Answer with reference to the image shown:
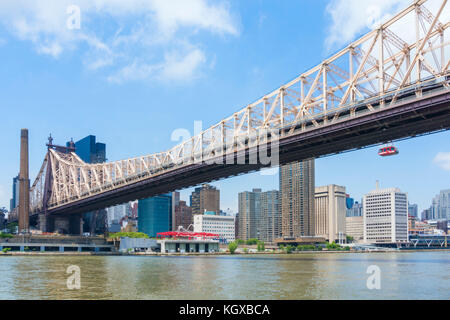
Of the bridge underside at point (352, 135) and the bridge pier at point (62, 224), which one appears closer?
the bridge underside at point (352, 135)

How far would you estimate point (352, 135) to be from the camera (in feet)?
160

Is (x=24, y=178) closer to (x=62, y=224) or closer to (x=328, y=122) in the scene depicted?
(x=62, y=224)

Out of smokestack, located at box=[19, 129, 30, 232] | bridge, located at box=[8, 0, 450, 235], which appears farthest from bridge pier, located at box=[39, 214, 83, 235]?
bridge, located at box=[8, 0, 450, 235]

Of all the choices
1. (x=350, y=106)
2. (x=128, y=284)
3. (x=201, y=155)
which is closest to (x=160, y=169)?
(x=201, y=155)

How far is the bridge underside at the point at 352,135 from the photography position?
40500mm

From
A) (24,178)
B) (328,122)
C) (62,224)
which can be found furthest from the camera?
(62,224)

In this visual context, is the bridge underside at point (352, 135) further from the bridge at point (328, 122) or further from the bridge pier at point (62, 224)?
the bridge pier at point (62, 224)

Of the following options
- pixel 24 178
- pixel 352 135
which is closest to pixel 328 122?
pixel 352 135

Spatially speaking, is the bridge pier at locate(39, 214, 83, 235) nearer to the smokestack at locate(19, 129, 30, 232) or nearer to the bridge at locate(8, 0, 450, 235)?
the smokestack at locate(19, 129, 30, 232)

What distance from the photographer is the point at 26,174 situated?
4235 inches

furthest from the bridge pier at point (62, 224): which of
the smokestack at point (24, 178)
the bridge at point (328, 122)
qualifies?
the bridge at point (328, 122)

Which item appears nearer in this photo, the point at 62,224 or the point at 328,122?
the point at 328,122

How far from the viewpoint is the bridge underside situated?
40.5 meters

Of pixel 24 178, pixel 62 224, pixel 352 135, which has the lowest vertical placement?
pixel 62 224
